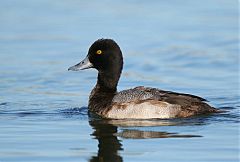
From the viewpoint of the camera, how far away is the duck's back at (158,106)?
14.8 m

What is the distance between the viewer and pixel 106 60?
1609 centimetres

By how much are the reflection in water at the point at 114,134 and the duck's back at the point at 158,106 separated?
0.21 meters

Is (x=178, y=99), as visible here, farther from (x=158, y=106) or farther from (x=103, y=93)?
(x=103, y=93)

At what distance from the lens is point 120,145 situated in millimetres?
12891

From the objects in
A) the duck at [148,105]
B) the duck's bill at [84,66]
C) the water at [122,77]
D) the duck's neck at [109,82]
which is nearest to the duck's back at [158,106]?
the duck at [148,105]

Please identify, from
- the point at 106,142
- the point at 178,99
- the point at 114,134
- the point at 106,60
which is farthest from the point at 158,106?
the point at 106,142

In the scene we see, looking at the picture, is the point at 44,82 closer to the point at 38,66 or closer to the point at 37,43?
the point at 38,66

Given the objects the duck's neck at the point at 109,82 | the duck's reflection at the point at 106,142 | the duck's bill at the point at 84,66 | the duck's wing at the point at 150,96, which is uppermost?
the duck's bill at the point at 84,66

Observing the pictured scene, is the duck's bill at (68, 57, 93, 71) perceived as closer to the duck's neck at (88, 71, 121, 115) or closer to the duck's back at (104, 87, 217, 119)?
the duck's neck at (88, 71, 121, 115)

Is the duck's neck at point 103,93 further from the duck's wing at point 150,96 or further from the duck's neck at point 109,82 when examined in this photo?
the duck's wing at point 150,96

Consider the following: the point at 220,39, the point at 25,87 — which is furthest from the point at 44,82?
the point at 220,39

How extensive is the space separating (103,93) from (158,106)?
144 centimetres

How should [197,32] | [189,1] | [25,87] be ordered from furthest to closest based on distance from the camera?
[189,1]
[197,32]
[25,87]

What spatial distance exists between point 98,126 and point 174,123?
119 cm
